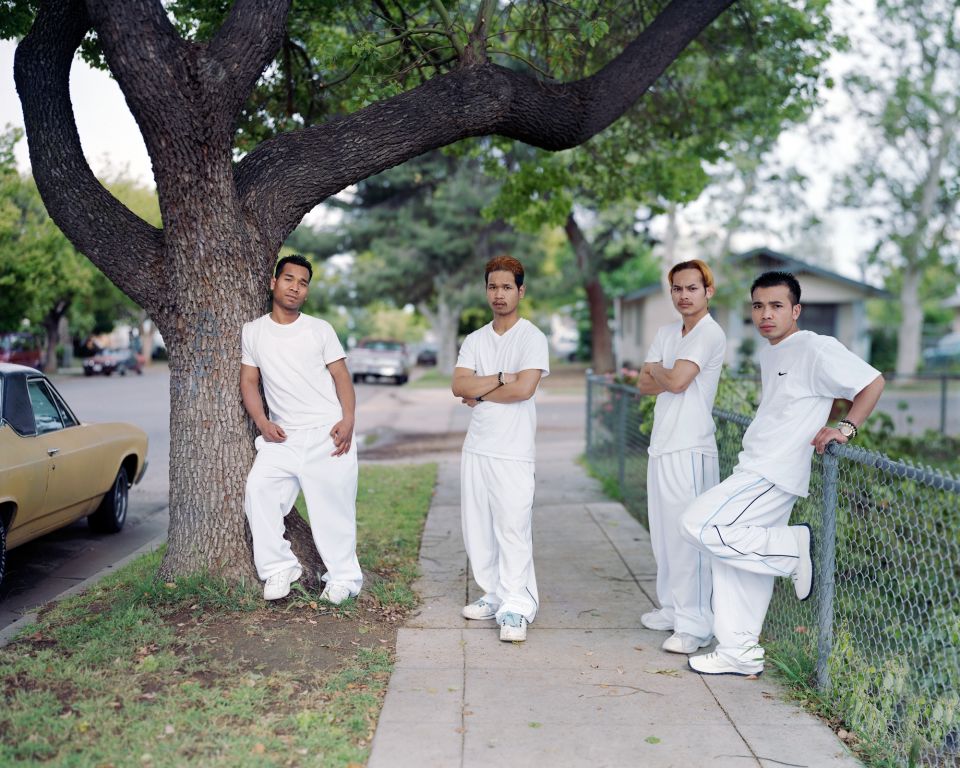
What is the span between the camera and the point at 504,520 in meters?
5.36

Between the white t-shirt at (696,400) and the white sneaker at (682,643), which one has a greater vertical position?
the white t-shirt at (696,400)

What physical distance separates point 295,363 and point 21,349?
37.2 meters

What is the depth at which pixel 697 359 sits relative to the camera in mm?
5012

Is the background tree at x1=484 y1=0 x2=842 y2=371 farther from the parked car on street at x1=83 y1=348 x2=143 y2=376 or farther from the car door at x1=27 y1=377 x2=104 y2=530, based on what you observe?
the parked car on street at x1=83 y1=348 x2=143 y2=376

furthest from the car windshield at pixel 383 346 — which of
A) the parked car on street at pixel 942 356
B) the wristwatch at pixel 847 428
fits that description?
the wristwatch at pixel 847 428

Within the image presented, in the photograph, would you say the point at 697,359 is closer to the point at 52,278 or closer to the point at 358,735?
the point at 358,735

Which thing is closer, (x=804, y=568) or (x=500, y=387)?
(x=804, y=568)

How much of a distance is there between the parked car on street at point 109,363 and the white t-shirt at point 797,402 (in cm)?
4046

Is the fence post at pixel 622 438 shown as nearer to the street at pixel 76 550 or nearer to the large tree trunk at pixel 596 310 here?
the street at pixel 76 550

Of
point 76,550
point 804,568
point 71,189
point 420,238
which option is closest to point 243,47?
point 71,189

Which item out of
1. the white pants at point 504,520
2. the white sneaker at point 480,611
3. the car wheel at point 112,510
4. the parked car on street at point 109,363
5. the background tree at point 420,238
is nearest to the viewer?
the white pants at point 504,520

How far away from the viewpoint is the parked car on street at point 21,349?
35.7 metres

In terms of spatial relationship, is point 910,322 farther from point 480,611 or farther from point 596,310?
point 480,611

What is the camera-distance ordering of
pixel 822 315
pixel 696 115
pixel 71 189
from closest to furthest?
pixel 71 189
pixel 696 115
pixel 822 315
